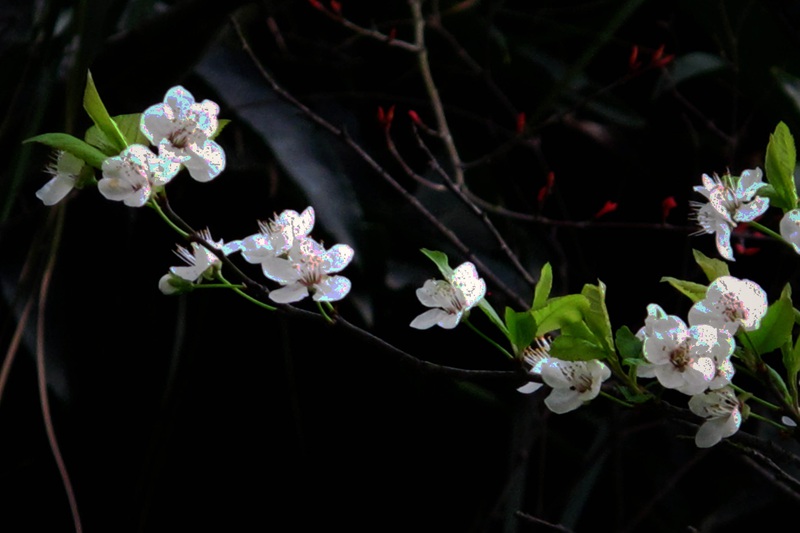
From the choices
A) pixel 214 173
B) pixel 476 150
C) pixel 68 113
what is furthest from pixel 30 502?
pixel 214 173

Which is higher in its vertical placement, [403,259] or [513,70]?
[513,70]

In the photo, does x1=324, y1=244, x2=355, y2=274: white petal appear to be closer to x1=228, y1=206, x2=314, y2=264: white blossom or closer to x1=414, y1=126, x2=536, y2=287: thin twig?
x1=228, y1=206, x2=314, y2=264: white blossom

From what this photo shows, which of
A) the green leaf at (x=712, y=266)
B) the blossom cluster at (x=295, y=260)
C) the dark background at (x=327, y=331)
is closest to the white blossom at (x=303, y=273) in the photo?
the blossom cluster at (x=295, y=260)

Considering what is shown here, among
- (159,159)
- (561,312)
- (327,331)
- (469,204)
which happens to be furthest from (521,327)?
(327,331)

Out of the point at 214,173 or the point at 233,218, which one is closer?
the point at 214,173

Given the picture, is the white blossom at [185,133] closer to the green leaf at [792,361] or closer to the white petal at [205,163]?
the white petal at [205,163]

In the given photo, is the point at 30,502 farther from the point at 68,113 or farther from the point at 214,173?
the point at 214,173

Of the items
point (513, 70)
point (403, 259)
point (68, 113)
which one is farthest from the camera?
point (513, 70)

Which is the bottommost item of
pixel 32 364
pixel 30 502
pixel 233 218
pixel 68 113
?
pixel 30 502

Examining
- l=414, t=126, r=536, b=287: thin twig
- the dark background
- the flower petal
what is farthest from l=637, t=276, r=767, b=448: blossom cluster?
the dark background

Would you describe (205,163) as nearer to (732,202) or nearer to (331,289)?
(331,289)
